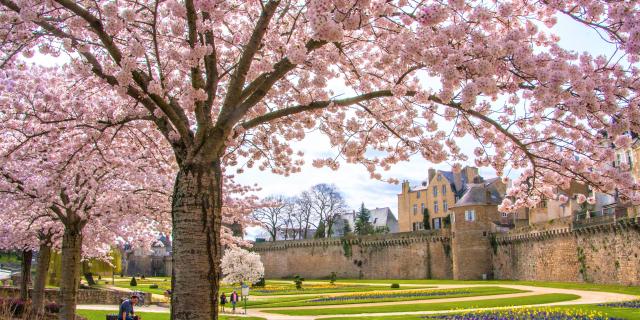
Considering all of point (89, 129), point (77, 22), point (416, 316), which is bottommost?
point (416, 316)

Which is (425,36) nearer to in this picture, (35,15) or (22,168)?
(35,15)

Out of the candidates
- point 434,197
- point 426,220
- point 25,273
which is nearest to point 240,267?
point 25,273

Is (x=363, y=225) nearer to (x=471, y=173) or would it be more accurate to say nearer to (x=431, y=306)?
(x=471, y=173)

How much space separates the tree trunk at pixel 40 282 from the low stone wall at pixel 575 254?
97.8 feet

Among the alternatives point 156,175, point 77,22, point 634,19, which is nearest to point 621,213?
point 156,175

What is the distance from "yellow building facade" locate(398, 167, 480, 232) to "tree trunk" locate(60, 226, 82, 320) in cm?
5345

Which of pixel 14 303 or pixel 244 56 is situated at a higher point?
pixel 244 56

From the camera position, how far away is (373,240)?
199ft

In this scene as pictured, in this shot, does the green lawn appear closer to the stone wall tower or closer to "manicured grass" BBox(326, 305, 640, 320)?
"manicured grass" BBox(326, 305, 640, 320)

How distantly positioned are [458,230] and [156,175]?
40828mm

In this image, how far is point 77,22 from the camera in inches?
254

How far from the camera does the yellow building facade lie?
6625 centimetres

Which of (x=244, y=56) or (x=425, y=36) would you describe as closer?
(x=425, y=36)

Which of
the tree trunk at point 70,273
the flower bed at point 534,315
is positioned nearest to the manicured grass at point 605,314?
the flower bed at point 534,315
